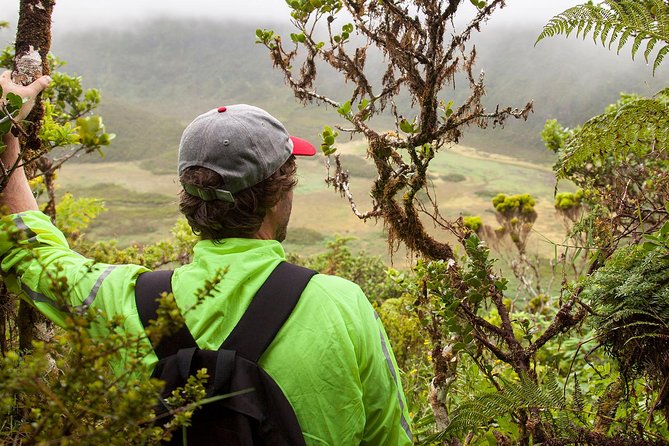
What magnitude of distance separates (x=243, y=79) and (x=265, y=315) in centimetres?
11631

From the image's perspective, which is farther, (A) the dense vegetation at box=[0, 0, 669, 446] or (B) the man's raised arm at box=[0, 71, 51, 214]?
(B) the man's raised arm at box=[0, 71, 51, 214]

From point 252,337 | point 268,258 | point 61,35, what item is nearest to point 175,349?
point 252,337

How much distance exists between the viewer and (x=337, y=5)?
9.04ft

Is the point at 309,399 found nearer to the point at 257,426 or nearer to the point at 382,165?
the point at 257,426

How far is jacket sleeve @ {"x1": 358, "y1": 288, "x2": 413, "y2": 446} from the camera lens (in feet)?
4.21

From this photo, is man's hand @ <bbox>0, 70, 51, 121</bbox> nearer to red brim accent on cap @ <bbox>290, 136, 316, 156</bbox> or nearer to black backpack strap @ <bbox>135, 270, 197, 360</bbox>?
black backpack strap @ <bbox>135, 270, 197, 360</bbox>

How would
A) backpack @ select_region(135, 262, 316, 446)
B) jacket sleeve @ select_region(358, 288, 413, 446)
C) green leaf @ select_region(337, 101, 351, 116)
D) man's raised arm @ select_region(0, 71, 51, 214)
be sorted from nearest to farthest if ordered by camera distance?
backpack @ select_region(135, 262, 316, 446) < jacket sleeve @ select_region(358, 288, 413, 446) < man's raised arm @ select_region(0, 71, 51, 214) < green leaf @ select_region(337, 101, 351, 116)

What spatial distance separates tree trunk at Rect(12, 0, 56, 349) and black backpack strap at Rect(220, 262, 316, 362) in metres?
1.33

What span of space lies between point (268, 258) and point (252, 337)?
22 centimetres

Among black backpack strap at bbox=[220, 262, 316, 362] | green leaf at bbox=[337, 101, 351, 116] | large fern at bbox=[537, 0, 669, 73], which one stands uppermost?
large fern at bbox=[537, 0, 669, 73]


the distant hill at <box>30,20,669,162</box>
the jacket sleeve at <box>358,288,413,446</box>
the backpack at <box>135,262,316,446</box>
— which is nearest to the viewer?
the backpack at <box>135,262,316,446</box>

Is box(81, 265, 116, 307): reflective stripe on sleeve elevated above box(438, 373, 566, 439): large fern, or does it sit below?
above

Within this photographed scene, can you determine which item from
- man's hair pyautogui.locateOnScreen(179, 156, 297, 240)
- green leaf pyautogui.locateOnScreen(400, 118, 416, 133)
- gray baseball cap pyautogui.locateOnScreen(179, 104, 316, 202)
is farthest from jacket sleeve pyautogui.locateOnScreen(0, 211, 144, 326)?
green leaf pyautogui.locateOnScreen(400, 118, 416, 133)

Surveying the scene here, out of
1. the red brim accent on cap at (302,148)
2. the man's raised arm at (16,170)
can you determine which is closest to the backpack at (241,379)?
the red brim accent on cap at (302,148)
